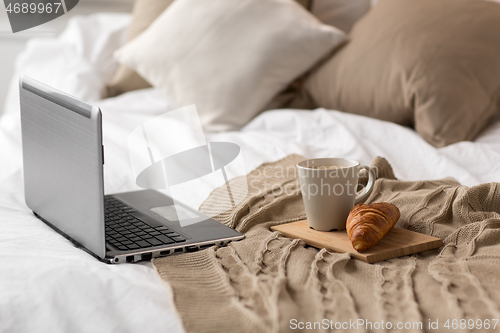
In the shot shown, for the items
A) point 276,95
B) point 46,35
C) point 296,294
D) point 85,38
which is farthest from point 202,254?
point 46,35

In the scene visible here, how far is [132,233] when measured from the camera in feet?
2.17

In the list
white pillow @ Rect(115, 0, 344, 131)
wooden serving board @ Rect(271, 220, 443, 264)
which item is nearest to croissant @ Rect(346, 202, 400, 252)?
wooden serving board @ Rect(271, 220, 443, 264)

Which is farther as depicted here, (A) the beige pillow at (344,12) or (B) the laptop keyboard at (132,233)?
(A) the beige pillow at (344,12)

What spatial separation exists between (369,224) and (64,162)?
0.40 metres

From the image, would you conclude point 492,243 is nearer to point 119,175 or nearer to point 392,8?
point 119,175

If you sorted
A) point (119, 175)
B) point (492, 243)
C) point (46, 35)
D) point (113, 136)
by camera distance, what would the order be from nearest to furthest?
1. point (492, 243)
2. point (119, 175)
3. point (113, 136)
4. point (46, 35)

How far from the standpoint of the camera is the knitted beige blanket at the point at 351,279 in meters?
0.44

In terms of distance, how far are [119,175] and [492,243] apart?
0.68 meters

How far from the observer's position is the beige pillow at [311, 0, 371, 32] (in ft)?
5.57

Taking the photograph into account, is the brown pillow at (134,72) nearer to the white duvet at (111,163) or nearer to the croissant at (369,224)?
the white duvet at (111,163)

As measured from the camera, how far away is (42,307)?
1.56 ft

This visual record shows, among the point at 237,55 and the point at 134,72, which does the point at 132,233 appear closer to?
the point at 237,55

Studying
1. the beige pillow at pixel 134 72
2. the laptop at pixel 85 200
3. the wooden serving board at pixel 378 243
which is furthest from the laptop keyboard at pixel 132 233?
the beige pillow at pixel 134 72

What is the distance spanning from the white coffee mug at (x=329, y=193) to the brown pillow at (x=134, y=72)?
1269mm
